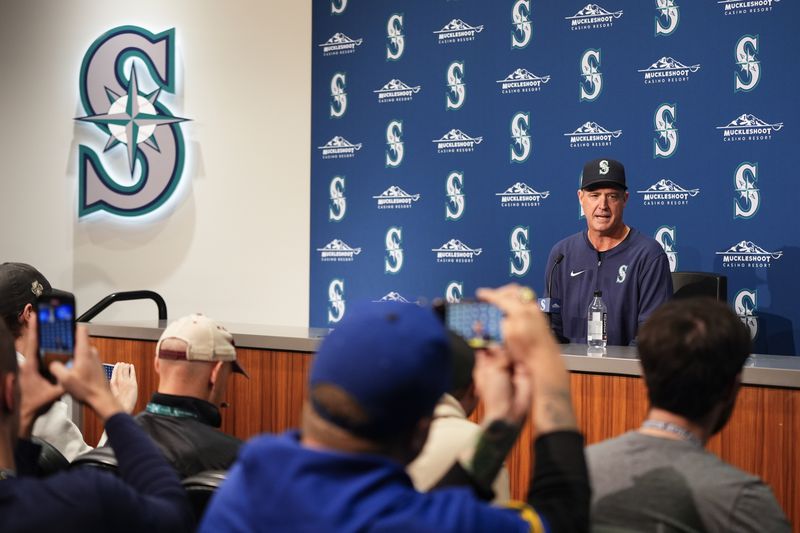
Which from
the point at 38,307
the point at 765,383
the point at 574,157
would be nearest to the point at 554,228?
the point at 574,157

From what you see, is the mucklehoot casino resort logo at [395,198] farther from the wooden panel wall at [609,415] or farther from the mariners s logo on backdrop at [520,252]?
the wooden panel wall at [609,415]

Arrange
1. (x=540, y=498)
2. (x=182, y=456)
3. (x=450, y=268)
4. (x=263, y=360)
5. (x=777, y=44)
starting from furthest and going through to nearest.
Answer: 1. (x=450, y=268)
2. (x=777, y=44)
3. (x=263, y=360)
4. (x=182, y=456)
5. (x=540, y=498)

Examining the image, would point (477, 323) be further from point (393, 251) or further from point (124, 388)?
A: point (393, 251)

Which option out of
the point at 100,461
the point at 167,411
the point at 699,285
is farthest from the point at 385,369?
the point at 699,285

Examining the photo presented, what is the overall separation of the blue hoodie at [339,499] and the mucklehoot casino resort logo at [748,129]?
4230mm

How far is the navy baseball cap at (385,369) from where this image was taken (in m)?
1.04

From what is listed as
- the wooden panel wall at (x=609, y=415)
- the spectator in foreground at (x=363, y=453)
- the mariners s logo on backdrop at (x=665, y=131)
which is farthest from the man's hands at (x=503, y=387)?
the mariners s logo on backdrop at (x=665, y=131)

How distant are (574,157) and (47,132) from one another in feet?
14.0

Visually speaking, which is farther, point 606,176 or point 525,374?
point 606,176

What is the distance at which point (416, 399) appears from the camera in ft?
Answer: 3.46

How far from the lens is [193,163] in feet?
21.9

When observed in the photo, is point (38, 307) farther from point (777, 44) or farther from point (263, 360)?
point (777, 44)

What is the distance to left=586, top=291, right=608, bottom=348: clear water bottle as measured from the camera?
13.2ft

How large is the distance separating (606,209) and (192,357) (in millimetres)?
2631
